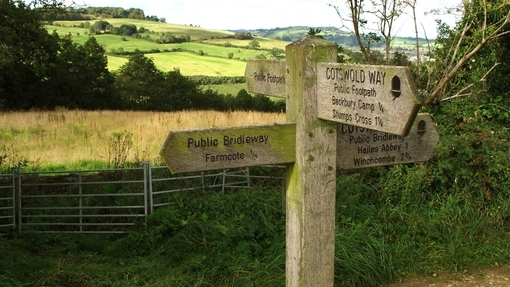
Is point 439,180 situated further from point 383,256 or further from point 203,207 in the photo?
point 203,207

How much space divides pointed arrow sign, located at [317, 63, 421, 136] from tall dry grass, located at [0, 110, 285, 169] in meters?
8.53

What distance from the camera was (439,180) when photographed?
712 cm

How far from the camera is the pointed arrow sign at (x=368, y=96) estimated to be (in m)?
2.55

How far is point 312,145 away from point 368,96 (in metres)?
0.52

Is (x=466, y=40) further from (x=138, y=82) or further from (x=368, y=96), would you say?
(x=138, y=82)

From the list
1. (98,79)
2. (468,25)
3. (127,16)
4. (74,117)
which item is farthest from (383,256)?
(127,16)

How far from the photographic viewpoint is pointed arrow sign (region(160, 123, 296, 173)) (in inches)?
114

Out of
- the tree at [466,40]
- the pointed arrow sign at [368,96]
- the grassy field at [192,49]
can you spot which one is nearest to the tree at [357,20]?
the tree at [466,40]

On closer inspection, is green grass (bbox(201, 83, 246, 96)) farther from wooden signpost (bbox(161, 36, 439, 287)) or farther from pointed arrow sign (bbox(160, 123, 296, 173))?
pointed arrow sign (bbox(160, 123, 296, 173))

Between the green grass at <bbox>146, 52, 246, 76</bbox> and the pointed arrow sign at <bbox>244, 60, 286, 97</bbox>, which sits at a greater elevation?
the green grass at <bbox>146, 52, 246, 76</bbox>

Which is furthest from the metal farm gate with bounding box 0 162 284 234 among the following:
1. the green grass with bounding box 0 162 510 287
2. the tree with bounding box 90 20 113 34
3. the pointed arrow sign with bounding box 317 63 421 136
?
the tree with bounding box 90 20 113 34

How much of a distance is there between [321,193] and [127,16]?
5018cm

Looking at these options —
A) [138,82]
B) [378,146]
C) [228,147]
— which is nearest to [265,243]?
[378,146]

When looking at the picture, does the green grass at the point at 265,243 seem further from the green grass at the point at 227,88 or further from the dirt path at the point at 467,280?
the green grass at the point at 227,88
